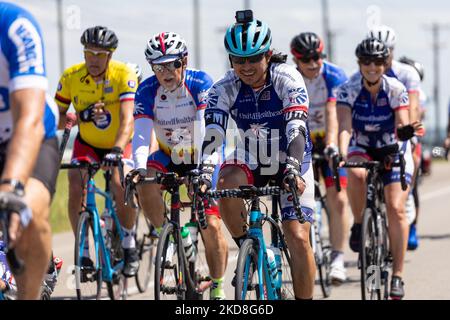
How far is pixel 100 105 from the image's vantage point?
988 centimetres

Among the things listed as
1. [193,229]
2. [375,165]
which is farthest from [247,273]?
[375,165]

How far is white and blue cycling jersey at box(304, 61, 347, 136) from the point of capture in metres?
11.1

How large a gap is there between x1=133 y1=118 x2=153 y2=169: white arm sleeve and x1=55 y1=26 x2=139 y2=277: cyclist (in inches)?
32.7

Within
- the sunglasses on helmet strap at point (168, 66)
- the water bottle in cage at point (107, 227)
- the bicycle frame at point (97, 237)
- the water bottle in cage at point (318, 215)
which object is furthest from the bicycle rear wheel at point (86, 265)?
the water bottle in cage at point (318, 215)

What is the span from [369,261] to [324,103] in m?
2.66

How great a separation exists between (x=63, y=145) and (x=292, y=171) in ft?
6.65

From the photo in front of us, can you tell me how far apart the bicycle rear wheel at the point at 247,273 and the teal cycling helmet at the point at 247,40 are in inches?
47.2

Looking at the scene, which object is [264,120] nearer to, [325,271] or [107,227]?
[107,227]

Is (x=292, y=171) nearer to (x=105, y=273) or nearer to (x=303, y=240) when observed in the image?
(x=303, y=240)

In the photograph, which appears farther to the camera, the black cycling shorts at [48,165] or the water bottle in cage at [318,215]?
the water bottle in cage at [318,215]

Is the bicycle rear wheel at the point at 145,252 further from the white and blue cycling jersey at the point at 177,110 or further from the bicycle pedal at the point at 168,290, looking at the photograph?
the bicycle pedal at the point at 168,290

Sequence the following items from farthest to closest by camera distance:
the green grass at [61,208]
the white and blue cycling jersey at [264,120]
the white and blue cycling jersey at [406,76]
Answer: the green grass at [61,208], the white and blue cycling jersey at [406,76], the white and blue cycling jersey at [264,120]

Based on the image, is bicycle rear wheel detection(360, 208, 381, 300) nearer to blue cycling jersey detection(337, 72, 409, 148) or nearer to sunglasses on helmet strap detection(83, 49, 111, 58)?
blue cycling jersey detection(337, 72, 409, 148)

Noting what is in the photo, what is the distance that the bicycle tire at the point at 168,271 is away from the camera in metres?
7.56
